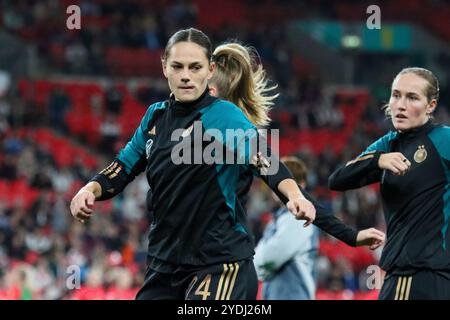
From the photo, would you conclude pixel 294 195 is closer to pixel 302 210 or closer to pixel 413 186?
pixel 302 210

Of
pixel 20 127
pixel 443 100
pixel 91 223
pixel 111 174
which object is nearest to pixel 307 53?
pixel 443 100

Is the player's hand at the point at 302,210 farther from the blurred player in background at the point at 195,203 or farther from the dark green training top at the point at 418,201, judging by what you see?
the dark green training top at the point at 418,201

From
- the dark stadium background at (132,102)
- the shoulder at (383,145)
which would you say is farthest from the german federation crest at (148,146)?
the dark stadium background at (132,102)

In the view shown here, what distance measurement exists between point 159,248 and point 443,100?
2130cm

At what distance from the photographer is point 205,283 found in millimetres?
5238

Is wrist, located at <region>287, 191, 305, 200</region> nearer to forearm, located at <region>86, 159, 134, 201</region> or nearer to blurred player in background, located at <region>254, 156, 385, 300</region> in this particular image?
forearm, located at <region>86, 159, 134, 201</region>

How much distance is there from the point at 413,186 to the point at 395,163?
0.95 ft

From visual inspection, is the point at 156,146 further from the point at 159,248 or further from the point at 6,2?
the point at 6,2

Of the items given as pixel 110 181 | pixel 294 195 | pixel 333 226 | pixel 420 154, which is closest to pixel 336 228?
pixel 333 226

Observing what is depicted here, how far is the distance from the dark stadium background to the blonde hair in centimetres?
425

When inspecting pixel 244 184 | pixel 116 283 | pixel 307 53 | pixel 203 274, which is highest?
pixel 307 53

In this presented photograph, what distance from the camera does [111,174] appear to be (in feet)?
18.7

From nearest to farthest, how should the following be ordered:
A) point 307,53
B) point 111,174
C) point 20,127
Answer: point 111,174 → point 20,127 → point 307,53

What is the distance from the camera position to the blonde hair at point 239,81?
609 centimetres
